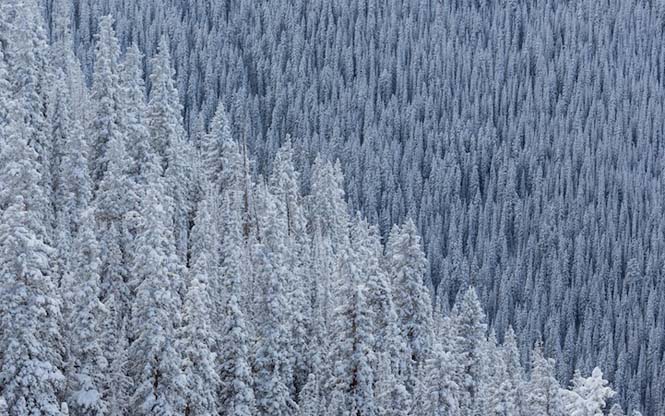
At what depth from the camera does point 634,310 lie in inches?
7594

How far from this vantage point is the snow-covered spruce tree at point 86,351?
109ft

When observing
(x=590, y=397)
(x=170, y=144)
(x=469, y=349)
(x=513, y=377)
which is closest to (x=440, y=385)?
(x=469, y=349)

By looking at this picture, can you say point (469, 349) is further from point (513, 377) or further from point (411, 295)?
point (513, 377)

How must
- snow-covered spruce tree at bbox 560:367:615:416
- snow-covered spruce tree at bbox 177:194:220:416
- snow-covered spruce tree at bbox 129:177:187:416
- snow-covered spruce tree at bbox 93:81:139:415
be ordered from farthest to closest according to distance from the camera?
snow-covered spruce tree at bbox 177:194:220:416
snow-covered spruce tree at bbox 93:81:139:415
snow-covered spruce tree at bbox 129:177:187:416
snow-covered spruce tree at bbox 560:367:615:416

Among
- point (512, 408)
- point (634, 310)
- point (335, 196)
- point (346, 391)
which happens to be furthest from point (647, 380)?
point (346, 391)

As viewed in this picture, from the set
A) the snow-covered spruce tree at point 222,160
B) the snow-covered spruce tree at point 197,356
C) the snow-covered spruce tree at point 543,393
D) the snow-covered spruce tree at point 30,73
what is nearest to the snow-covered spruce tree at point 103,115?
the snow-covered spruce tree at point 30,73

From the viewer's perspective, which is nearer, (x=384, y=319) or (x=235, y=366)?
(x=235, y=366)

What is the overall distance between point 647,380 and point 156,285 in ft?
485

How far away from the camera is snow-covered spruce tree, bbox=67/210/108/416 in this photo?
33375mm

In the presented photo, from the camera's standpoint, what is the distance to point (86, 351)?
33750 mm

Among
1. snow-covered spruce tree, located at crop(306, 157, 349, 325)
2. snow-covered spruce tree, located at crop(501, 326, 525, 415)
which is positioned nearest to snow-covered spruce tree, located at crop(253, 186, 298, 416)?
snow-covered spruce tree, located at crop(501, 326, 525, 415)

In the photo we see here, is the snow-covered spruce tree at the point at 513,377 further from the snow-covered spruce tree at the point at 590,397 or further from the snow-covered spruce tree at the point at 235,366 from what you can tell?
the snow-covered spruce tree at the point at 590,397

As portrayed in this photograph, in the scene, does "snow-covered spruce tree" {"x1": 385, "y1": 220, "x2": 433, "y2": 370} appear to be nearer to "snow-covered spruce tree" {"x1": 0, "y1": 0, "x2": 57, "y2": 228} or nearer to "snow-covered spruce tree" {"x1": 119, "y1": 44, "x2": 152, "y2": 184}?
"snow-covered spruce tree" {"x1": 119, "y1": 44, "x2": 152, "y2": 184}

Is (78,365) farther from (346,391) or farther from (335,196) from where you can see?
(335,196)
